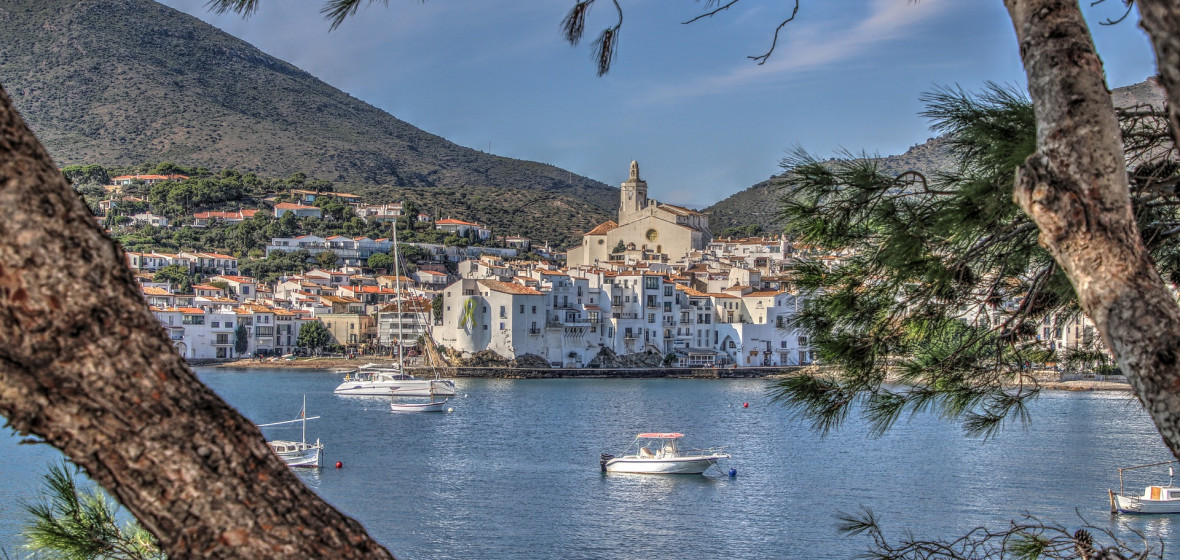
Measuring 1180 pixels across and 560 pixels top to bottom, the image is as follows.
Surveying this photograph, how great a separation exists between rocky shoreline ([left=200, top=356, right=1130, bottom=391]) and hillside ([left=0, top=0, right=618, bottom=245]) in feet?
115

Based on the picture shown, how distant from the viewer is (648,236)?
63.1m

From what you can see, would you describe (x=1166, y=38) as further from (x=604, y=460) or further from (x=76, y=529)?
(x=604, y=460)

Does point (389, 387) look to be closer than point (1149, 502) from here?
No

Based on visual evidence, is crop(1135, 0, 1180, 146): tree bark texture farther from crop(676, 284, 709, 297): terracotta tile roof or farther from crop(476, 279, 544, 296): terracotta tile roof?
crop(676, 284, 709, 297): terracotta tile roof

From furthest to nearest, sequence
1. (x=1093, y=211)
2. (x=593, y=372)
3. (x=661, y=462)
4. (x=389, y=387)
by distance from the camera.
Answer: (x=593, y=372) → (x=389, y=387) → (x=661, y=462) → (x=1093, y=211)

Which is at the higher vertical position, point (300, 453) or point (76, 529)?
point (76, 529)

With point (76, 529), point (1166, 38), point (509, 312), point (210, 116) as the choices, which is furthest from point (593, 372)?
point (210, 116)

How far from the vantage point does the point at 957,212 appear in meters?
2.46

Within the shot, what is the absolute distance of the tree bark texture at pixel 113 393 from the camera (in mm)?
1205

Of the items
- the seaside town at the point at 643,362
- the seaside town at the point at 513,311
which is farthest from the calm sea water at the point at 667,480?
the seaside town at the point at 513,311

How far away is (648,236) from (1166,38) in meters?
61.9

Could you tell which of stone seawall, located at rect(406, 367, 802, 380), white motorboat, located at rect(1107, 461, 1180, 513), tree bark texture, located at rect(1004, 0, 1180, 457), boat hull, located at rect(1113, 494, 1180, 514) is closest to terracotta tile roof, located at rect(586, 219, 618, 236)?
stone seawall, located at rect(406, 367, 802, 380)

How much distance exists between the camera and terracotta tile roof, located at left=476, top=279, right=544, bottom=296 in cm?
4453

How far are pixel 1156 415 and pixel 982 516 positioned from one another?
1553cm
